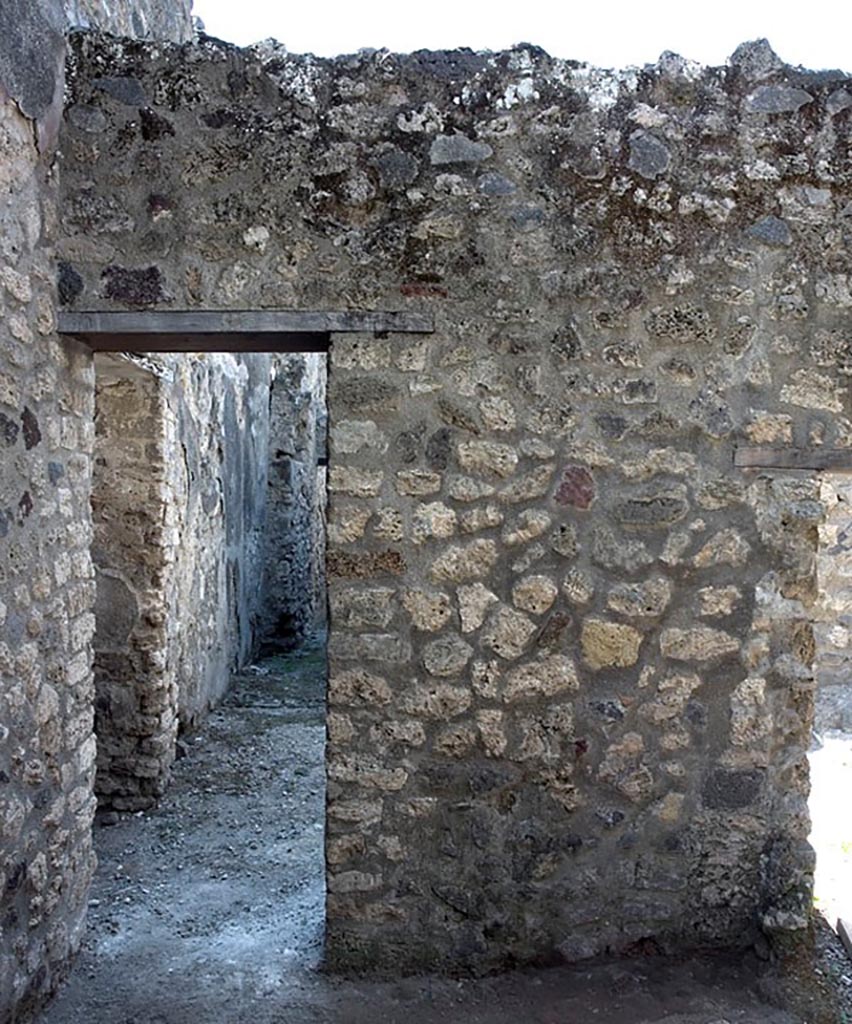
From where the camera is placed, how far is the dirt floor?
2875 mm

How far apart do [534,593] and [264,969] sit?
60.6 inches

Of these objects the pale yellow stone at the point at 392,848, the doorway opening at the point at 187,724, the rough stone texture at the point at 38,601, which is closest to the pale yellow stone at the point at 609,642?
the pale yellow stone at the point at 392,848

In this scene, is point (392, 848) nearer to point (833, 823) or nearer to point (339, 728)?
point (339, 728)

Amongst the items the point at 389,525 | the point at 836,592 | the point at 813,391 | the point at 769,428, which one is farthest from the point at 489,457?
the point at 836,592

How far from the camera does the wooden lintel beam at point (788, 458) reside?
3.01m

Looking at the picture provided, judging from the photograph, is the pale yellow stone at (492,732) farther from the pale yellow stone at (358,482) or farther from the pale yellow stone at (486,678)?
the pale yellow stone at (358,482)

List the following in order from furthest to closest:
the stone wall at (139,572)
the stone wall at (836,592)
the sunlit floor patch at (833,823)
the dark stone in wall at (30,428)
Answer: the stone wall at (836,592), the stone wall at (139,572), the sunlit floor patch at (833,823), the dark stone in wall at (30,428)

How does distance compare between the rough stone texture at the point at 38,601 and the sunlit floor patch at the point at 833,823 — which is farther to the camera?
the sunlit floor patch at the point at 833,823

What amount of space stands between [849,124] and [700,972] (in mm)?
2727

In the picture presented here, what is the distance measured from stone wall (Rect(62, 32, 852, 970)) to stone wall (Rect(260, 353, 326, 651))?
18.9 ft

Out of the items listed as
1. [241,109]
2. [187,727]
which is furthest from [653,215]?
[187,727]

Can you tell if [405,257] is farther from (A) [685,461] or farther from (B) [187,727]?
(B) [187,727]

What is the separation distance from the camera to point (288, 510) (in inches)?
361

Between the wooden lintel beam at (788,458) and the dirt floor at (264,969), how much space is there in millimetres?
1550
